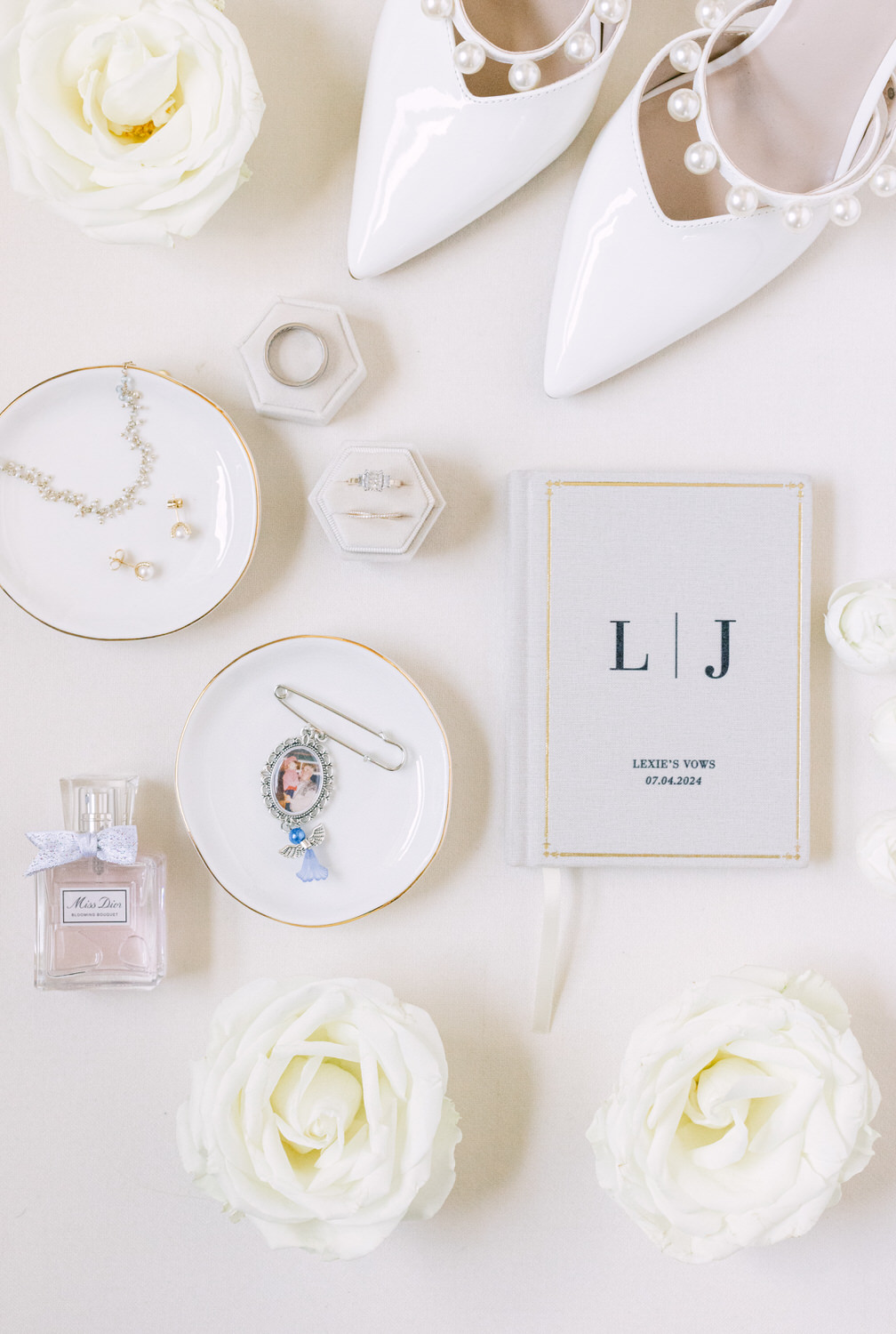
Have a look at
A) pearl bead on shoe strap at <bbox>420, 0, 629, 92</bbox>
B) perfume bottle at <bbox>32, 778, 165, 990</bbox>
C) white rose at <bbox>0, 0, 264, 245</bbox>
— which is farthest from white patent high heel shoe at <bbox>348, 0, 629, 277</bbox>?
perfume bottle at <bbox>32, 778, 165, 990</bbox>

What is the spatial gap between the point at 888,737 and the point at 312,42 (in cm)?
87

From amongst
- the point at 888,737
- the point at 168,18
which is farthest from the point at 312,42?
the point at 888,737

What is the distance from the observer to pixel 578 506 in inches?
34.0

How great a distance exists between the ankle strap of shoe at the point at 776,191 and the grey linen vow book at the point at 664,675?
233 millimetres

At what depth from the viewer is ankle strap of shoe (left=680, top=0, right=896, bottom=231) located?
0.77m

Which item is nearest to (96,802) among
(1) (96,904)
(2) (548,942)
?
(1) (96,904)

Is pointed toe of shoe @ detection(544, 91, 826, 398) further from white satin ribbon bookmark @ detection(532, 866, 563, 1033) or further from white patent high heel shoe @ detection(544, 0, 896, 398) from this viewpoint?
white satin ribbon bookmark @ detection(532, 866, 563, 1033)

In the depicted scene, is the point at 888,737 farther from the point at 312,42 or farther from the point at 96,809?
the point at 312,42

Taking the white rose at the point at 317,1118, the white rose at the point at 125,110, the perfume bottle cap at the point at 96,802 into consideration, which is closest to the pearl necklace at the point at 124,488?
the white rose at the point at 125,110

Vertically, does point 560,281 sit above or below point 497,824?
above

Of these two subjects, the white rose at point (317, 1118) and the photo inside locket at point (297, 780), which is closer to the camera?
the white rose at point (317, 1118)

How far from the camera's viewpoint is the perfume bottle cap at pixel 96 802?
83 cm

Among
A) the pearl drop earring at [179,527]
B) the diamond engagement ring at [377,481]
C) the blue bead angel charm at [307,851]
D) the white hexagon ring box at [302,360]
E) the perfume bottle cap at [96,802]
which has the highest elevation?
Result: the white hexagon ring box at [302,360]

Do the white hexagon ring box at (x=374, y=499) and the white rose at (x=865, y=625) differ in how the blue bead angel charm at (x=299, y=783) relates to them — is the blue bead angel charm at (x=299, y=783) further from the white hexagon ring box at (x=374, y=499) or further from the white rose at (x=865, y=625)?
the white rose at (x=865, y=625)
